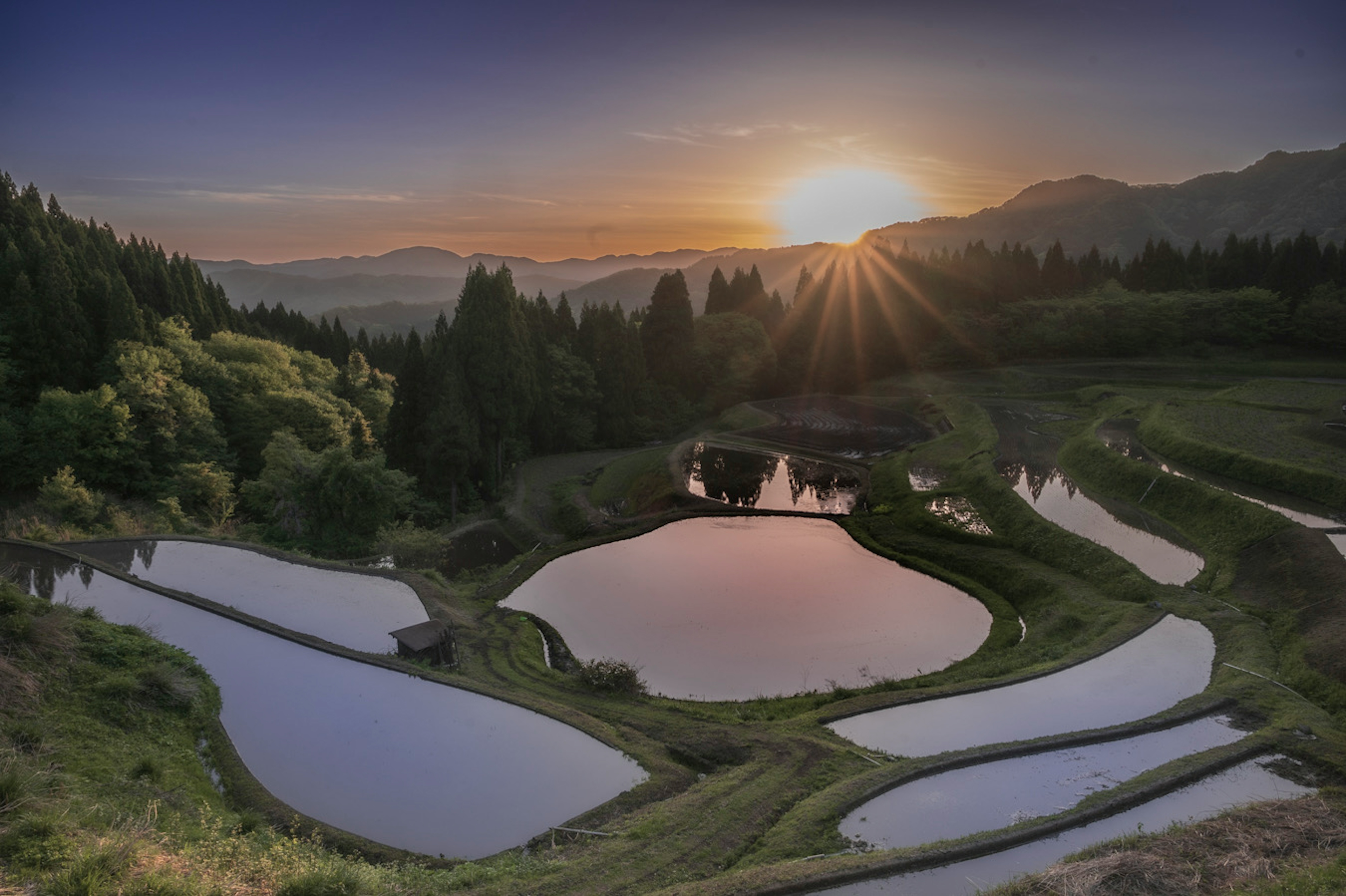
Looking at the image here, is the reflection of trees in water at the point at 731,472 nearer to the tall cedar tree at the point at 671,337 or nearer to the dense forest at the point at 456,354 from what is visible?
the dense forest at the point at 456,354

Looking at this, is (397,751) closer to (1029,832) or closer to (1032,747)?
(1029,832)

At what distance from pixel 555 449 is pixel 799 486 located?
65.2 feet

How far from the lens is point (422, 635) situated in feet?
57.2

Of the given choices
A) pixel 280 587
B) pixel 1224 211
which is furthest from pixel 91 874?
pixel 1224 211

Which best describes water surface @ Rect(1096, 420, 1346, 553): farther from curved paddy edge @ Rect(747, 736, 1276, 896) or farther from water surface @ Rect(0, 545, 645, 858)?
water surface @ Rect(0, 545, 645, 858)

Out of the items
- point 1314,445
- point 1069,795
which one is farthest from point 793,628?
point 1314,445

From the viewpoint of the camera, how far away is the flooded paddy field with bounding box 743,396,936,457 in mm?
43625

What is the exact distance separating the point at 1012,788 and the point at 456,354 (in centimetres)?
3655

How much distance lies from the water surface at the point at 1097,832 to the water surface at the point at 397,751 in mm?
4971

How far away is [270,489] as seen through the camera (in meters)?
31.6

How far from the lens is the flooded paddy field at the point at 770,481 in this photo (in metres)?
33.6

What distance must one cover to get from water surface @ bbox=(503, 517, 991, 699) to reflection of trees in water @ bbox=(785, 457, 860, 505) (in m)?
5.37

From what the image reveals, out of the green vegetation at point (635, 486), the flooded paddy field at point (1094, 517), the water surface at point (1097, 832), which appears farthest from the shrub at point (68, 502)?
the flooded paddy field at point (1094, 517)

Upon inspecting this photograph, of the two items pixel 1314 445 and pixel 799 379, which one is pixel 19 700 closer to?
pixel 1314 445
